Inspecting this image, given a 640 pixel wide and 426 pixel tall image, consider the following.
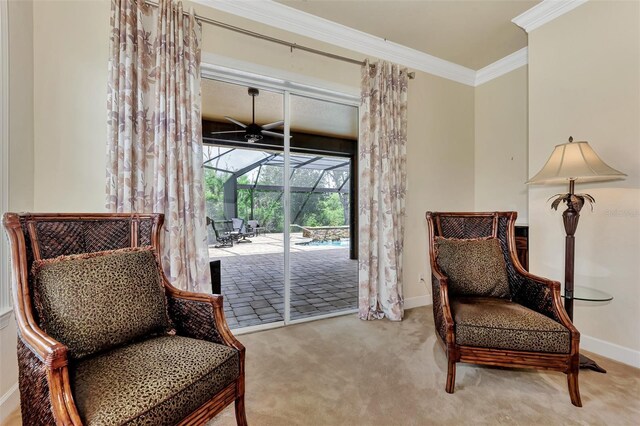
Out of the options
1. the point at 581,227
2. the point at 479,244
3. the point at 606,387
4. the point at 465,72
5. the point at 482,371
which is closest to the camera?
the point at 606,387

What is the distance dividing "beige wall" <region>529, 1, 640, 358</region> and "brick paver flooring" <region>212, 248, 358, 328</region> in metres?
2.04

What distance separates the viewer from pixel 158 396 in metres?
0.97

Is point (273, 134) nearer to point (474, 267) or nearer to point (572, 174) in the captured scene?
point (474, 267)

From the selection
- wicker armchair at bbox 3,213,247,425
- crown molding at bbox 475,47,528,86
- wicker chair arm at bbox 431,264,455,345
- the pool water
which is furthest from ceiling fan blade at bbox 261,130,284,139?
crown molding at bbox 475,47,528,86

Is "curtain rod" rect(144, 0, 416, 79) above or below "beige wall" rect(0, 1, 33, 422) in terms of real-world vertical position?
above

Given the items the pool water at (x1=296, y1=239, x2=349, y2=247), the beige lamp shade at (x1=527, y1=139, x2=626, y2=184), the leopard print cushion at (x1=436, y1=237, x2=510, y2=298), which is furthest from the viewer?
the pool water at (x1=296, y1=239, x2=349, y2=247)

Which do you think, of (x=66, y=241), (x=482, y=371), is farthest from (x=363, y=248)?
(x=66, y=241)

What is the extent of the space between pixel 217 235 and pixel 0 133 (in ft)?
5.18

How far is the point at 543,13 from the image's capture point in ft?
8.16

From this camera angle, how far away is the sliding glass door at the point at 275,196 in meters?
2.81

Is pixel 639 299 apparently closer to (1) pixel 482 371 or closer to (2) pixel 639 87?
(1) pixel 482 371

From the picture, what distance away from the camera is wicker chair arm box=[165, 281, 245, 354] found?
134cm

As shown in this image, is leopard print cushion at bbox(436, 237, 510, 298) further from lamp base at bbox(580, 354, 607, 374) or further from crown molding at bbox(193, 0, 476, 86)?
crown molding at bbox(193, 0, 476, 86)

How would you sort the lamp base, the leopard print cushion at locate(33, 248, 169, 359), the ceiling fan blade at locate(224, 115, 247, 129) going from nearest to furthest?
1. the leopard print cushion at locate(33, 248, 169, 359)
2. the lamp base
3. the ceiling fan blade at locate(224, 115, 247, 129)
